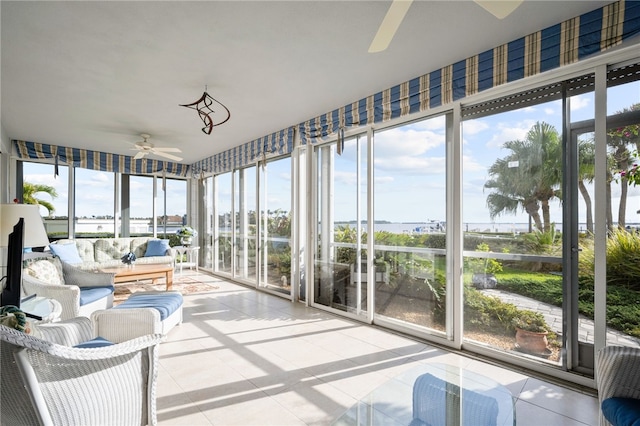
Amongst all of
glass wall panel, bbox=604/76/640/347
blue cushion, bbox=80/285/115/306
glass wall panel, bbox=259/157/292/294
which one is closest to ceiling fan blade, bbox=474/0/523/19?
glass wall panel, bbox=604/76/640/347

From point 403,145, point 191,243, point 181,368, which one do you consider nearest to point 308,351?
point 181,368

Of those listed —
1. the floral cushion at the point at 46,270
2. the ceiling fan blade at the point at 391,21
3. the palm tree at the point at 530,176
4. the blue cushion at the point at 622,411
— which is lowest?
the blue cushion at the point at 622,411

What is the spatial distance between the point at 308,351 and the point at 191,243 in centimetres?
583

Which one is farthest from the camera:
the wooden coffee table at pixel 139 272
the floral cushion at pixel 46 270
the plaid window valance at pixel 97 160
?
the plaid window valance at pixel 97 160

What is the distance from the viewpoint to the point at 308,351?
3.02 m

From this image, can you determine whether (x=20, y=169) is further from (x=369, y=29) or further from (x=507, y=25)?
(x=507, y=25)

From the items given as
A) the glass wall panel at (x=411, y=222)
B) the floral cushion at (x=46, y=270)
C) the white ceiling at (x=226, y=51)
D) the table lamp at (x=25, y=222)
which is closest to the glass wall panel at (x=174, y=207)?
the white ceiling at (x=226, y=51)

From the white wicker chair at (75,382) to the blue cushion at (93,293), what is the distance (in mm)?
2211

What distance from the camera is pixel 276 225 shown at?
5535mm

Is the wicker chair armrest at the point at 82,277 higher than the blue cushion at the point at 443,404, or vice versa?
the wicker chair armrest at the point at 82,277

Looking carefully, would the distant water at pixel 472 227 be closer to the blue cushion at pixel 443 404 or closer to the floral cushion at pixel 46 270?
the blue cushion at pixel 443 404

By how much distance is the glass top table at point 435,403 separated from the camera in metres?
1.55

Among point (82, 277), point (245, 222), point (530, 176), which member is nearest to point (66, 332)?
point (82, 277)

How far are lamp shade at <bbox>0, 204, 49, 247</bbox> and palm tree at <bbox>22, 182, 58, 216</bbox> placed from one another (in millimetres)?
4635
